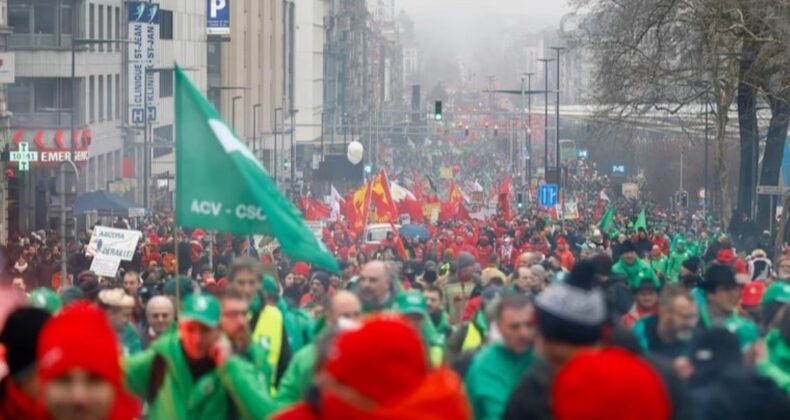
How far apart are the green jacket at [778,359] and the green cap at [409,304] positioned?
2.09 meters

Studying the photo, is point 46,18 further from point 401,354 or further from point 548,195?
point 401,354

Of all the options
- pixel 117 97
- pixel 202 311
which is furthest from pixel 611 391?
pixel 117 97

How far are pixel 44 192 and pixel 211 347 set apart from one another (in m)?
49.1

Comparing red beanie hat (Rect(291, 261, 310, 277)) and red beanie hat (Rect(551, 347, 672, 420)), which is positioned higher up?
red beanie hat (Rect(551, 347, 672, 420))

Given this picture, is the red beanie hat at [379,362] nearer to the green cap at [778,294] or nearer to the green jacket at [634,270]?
the green cap at [778,294]

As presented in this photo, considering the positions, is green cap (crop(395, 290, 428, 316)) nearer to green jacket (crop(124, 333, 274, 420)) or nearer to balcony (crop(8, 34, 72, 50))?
green jacket (crop(124, 333, 274, 420))

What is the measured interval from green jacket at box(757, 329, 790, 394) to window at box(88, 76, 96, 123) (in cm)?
5688

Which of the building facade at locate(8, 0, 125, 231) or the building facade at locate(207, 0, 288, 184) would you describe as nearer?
the building facade at locate(8, 0, 125, 231)

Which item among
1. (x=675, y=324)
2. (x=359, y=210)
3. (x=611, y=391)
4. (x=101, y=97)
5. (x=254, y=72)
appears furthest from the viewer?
(x=254, y=72)

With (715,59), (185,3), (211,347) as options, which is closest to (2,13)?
(715,59)

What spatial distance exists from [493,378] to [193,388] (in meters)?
1.10

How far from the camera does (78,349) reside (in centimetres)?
533

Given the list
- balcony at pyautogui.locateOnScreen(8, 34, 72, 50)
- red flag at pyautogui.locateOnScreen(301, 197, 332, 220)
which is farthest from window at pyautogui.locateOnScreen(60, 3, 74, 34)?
red flag at pyautogui.locateOnScreen(301, 197, 332, 220)

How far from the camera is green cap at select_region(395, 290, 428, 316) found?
35.5ft
